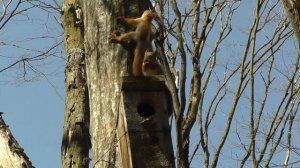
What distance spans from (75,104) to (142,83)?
2431 mm

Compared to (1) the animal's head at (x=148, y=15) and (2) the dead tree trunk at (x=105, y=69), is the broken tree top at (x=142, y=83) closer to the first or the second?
(2) the dead tree trunk at (x=105, y=69)

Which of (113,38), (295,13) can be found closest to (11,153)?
(113,38)

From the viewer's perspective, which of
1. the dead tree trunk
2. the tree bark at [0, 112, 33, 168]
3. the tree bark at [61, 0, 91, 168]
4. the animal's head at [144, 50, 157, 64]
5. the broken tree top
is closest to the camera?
the broken tree top

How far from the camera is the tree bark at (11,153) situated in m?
3.82

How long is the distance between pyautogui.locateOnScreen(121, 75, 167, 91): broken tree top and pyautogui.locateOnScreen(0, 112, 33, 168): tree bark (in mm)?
1249

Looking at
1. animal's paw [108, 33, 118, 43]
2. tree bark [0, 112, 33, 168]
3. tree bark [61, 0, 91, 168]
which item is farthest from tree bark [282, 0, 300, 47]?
tree bark [61, 0, 91, 168]

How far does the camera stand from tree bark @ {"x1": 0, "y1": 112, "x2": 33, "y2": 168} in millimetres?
3816

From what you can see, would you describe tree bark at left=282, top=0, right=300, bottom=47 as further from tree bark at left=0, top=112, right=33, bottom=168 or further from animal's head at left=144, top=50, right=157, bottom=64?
tree bark at left=0, top=112, right=33, bottom=168

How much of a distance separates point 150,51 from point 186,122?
76.2 inches

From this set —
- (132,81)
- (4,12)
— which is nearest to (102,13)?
(132,81)

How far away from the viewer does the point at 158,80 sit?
2926 mm

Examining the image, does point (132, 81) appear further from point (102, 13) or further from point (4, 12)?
point (4, 12)

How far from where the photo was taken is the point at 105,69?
3.14m

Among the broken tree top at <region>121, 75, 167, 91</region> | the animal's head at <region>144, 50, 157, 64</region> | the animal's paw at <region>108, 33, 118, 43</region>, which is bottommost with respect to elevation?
the broken tree top at <region>121, 75, 167, 91</region>
